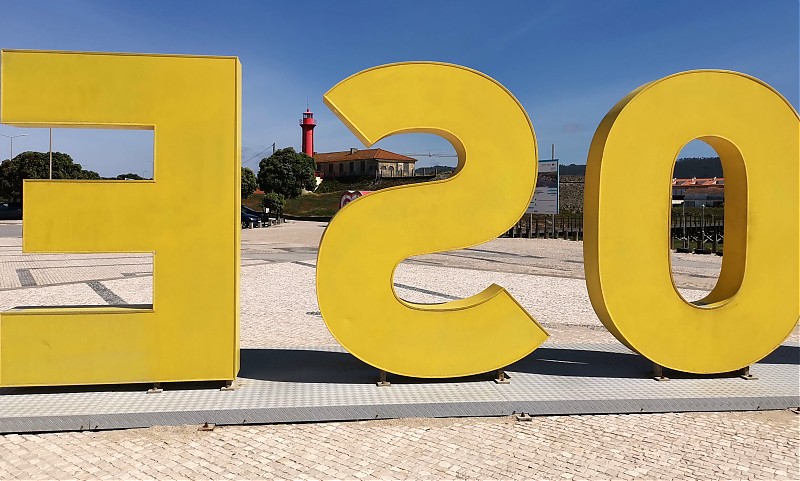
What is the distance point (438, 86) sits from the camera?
21.1 feet

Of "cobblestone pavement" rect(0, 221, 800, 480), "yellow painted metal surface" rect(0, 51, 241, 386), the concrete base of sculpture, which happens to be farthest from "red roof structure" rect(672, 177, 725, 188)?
"yellow painted metal surface" rect(0, 51, 241, 386)

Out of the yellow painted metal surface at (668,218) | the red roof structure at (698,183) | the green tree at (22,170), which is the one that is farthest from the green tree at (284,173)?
the red roof structure at (698,183)

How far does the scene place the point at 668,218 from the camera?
6.73 metres

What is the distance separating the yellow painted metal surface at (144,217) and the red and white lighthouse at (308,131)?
91.3m

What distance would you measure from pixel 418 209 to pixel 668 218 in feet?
9.57

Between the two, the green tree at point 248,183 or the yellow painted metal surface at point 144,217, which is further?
the green tree at point 248,183

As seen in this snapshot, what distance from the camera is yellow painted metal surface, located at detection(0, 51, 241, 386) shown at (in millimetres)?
6059

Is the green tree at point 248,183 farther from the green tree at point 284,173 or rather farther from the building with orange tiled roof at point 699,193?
the building with orange tiled roof at point 699,193

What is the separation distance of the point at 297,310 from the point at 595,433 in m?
7.64

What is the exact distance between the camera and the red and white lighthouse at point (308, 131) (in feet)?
313

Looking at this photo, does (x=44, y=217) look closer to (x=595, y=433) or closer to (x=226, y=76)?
(x=226, y=76)

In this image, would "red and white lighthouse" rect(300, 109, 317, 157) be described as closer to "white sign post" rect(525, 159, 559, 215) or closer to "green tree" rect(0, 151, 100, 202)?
"green tree" rect(0, 151, 100, 202)

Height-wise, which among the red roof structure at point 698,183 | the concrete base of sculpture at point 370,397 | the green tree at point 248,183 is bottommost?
the concrete base of sculpture at point 370,397

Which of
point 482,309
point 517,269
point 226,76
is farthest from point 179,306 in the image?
point 517,269
